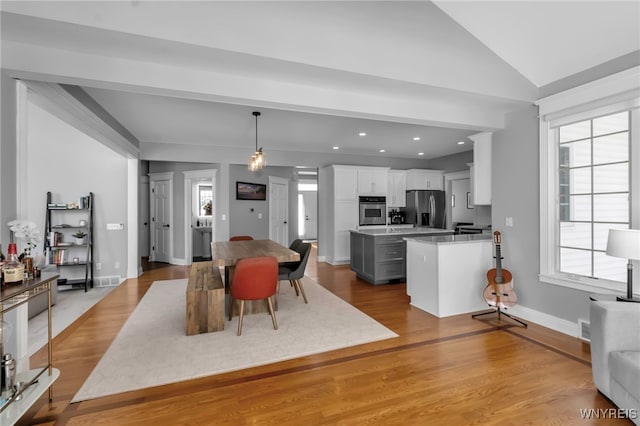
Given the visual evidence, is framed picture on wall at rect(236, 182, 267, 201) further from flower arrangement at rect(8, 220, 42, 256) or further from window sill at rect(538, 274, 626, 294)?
window sill at rect(538, 274, 626, 294)

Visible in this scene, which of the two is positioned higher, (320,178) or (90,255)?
(320,178)

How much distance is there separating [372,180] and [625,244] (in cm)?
508

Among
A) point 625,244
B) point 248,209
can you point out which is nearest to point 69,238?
point 248,209

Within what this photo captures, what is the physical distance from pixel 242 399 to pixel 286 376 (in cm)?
38

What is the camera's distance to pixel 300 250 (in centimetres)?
420

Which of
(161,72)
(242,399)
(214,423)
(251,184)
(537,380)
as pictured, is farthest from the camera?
(251,184)

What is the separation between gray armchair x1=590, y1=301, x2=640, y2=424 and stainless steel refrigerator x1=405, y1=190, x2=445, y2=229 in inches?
209

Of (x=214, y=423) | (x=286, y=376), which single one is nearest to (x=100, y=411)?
(x=214, y=423)

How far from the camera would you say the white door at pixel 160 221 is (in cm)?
717

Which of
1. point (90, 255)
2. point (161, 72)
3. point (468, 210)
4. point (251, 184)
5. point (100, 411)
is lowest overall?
point (100, 411)

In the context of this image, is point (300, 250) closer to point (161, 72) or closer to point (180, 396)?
point (180, 396)

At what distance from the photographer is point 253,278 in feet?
9.91

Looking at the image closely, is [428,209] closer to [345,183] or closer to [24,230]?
[345,183]

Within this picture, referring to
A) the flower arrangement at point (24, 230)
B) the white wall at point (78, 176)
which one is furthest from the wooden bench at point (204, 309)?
the white wall at point (78, 176)
